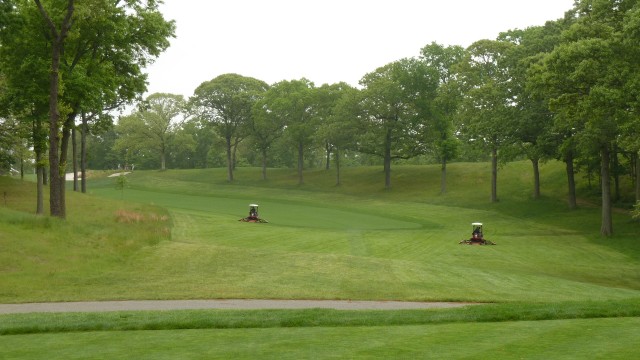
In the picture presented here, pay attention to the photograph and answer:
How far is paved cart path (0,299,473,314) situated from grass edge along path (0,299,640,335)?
201cm

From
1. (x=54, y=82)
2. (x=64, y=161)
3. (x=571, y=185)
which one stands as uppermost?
(x=54, y=82)

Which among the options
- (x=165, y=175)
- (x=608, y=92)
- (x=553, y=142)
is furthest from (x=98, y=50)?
(x=165, y=175)

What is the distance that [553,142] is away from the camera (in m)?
44.8

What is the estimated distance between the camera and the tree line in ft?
99.4

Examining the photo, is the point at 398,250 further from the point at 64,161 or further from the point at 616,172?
the point at 616,172

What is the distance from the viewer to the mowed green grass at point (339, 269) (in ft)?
31.5

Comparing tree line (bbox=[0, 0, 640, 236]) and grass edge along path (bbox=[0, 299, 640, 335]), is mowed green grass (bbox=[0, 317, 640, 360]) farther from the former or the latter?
tree line (bbox=[0, 0, 640, 236])

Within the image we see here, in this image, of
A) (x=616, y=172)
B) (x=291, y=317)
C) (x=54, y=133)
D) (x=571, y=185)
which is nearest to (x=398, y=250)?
(x=54, y=133)

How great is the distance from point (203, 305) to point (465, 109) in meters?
45.3

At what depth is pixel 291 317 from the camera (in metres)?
13.1

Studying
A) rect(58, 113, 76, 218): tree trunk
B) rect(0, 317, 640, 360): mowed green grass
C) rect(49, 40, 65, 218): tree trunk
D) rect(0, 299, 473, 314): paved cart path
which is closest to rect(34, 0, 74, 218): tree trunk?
rect(49, 40, 65, 218): tree trunk

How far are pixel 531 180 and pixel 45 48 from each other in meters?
50.6

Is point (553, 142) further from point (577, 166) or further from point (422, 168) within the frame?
point (422, 168)

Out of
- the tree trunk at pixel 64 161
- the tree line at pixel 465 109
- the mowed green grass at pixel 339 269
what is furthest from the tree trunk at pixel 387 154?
the tree trunk at pixel 64 161
